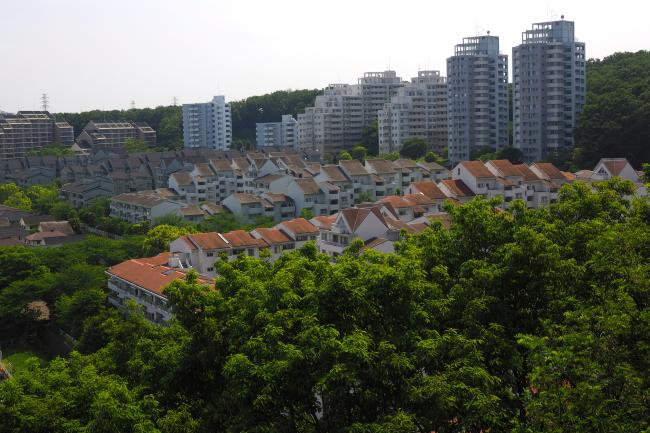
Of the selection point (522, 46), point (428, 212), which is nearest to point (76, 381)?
point (428, 212)

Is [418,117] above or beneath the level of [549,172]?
above

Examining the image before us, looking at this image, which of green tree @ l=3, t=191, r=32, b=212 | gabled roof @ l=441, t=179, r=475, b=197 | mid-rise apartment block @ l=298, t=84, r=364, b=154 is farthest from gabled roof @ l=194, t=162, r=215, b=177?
mid-rise apartment block @ l=298, t=84, r=364, b=154

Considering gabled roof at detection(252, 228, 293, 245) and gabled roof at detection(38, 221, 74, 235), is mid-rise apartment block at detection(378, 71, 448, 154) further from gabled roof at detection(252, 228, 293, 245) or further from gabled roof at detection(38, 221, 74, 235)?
gabled roof at detection(252, 228, 293, 245)

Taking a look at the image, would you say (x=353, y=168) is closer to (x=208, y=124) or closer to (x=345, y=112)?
(x=345, y=112)

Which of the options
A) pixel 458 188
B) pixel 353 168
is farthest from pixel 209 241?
pixel 353 168

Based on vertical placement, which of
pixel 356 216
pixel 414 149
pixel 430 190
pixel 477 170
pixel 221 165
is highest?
pixel 414 149

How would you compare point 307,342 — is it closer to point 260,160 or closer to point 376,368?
point 376,368

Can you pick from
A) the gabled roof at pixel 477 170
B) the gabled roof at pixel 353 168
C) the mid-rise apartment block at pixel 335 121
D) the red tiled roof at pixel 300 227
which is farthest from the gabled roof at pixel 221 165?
the mid-rise apartment block at pixel 335 121
